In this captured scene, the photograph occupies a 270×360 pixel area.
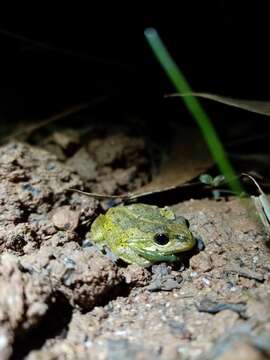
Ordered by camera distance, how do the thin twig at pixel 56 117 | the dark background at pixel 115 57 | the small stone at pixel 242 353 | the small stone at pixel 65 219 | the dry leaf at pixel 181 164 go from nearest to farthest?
1. the small stone at pixel 242 353
2. the small stone at pixel 65 219
3. the dry leaf at pixel 181 164
4. the thin twig at pixel 56 117
5. the dark background at pixel 115 57

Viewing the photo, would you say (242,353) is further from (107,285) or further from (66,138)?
(66,138)

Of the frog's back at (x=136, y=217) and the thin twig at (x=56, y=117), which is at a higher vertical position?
the thin twig at (x=56, y=117)

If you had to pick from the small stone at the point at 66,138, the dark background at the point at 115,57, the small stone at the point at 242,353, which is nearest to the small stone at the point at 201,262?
the small stone at the point at 242,353

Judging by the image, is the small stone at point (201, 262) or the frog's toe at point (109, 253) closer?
the small stone at point (201, 262)

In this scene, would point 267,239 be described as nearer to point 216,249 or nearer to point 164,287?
point 216,249

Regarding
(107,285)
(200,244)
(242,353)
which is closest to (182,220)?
(200,244)

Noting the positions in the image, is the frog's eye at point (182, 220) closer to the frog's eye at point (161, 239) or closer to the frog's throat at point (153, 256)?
the frog's eye at point (161, 239)
